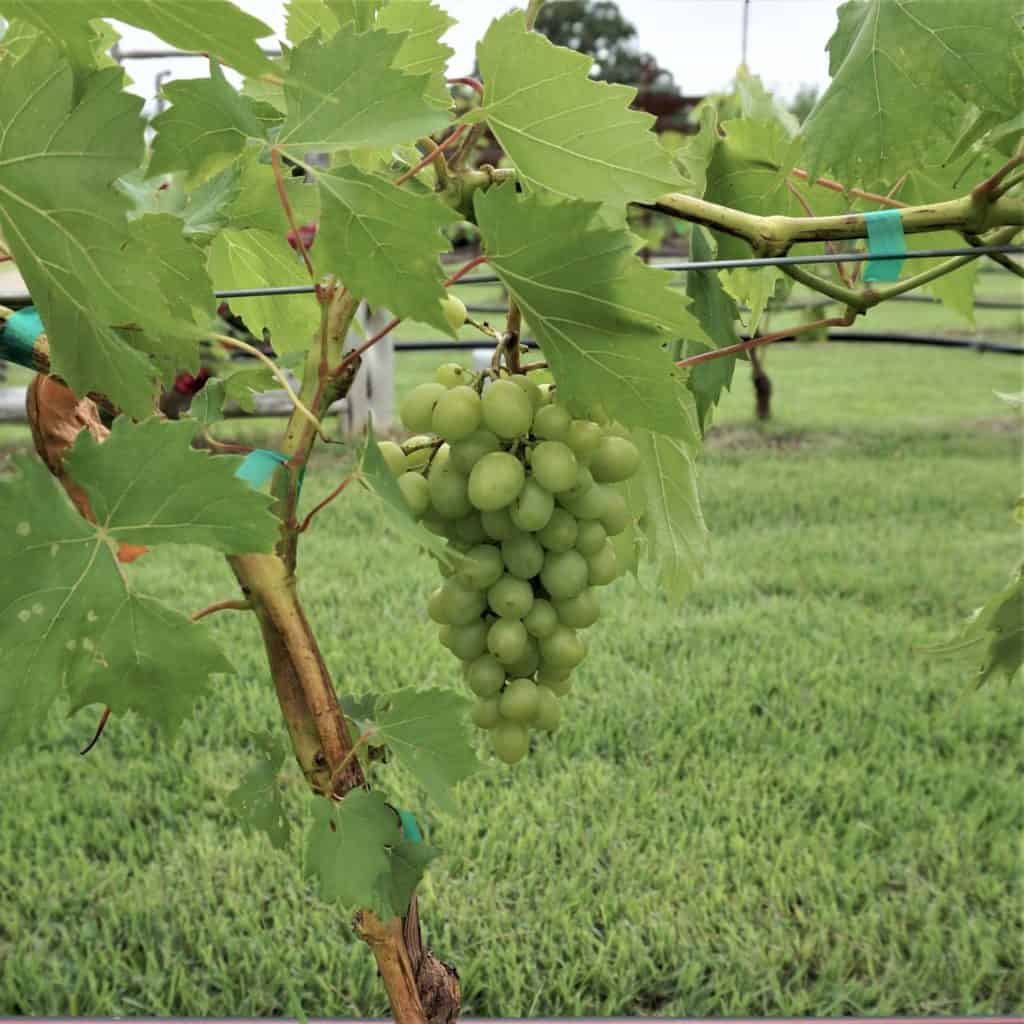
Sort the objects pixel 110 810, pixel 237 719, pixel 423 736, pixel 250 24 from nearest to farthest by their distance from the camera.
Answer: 1. pixel 250 24
2. pixel 423 736
3. pixel 110 810
4. pixel 237 719

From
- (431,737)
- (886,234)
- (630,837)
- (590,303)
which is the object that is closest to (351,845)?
(431,737)

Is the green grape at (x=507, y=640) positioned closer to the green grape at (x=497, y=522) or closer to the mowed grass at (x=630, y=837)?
the green grape at (x=497, y=522)

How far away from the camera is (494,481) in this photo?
53 cm

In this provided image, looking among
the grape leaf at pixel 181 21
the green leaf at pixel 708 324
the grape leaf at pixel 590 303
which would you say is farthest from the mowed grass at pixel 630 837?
the grape leaf at pixel 181 21

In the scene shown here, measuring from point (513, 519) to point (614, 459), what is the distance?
0.19 feet

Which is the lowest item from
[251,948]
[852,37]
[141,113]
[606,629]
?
[251,948]

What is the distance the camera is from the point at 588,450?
1.82ft

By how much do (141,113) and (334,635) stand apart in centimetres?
207

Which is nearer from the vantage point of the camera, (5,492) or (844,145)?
(5,492)

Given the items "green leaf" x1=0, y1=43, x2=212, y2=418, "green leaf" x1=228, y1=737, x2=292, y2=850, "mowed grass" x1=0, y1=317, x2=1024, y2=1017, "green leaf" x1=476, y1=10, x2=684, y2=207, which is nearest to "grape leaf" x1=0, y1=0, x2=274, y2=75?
"green leaf" x1=0, y1=43, x2=212, y2=418

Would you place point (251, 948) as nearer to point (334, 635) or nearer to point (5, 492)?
point (334, 635)

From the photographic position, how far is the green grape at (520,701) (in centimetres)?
61

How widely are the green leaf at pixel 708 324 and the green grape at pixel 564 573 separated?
15 cm

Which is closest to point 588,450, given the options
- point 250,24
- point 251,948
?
point 250,24
